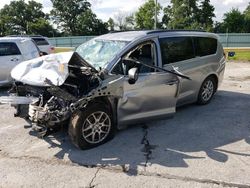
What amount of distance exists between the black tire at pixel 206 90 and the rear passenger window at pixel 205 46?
64cm

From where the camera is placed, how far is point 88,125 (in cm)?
488

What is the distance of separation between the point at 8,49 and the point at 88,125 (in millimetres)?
5651

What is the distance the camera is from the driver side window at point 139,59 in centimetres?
529

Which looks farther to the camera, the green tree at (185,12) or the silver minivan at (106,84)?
the green tree at (185,12)

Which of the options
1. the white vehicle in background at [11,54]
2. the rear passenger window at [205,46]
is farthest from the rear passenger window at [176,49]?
the white vehicle in background at [11,54]

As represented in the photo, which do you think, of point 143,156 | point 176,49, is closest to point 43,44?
point 176,49

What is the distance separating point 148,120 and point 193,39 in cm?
236

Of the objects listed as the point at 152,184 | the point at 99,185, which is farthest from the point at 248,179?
the point at 99,185

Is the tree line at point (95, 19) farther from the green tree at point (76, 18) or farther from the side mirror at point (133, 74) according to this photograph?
the side mirror at point (133, 74)

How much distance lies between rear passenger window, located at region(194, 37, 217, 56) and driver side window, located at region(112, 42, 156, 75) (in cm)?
155

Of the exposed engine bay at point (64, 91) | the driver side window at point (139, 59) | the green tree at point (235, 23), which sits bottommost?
the exposed engine bay at point (64, 91)

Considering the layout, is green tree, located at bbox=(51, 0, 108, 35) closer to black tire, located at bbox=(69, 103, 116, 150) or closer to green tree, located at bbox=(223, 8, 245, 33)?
green tree, located at bbox=(223, 8, 245, 33)

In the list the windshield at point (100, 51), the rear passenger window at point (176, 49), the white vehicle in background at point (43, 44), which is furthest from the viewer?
the white vehicle in background at point (43, 44)

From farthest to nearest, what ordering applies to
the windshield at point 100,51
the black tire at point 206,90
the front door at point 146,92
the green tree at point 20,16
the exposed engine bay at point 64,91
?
the green tree at point 20,16, the black tire at point 206,90, the windshield at point 100,51, the front door at point 146,92, the exposed engine bay at point 64,91
